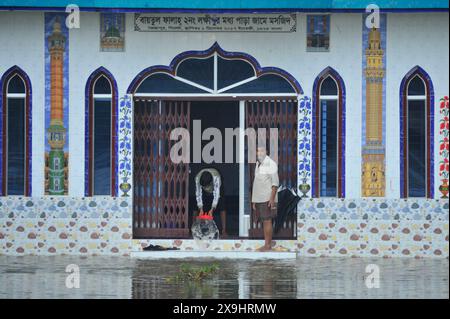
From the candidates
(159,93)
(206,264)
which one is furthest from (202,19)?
(206,264)

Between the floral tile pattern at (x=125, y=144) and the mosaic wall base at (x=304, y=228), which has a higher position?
the floral tile pattern at (x=125, y=144)

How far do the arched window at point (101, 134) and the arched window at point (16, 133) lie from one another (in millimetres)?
986

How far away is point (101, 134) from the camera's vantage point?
1873cm

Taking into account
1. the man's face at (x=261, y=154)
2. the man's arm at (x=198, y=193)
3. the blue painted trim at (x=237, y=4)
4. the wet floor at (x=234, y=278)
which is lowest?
the wet floor at (x=234, y=278)

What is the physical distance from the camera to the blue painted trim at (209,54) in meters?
18.6

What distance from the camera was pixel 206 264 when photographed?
1734 cm

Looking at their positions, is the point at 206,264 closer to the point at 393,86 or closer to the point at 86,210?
the point at 86,210

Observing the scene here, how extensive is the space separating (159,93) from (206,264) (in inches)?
122

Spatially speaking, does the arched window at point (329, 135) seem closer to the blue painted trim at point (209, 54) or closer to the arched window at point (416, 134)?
the blue painted trim at point (209, 54)

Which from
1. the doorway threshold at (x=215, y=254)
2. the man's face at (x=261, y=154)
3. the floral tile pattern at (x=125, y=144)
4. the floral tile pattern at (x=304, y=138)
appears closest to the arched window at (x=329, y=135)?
the floral tile pattern at (x=304, y=138)

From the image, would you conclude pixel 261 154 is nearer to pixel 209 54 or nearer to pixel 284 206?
pixel 284 206

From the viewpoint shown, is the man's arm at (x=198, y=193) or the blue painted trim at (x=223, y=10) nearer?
the blue painted trim at (x=223, y=10)

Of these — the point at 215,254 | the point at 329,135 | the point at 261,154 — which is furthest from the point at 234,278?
the point at 329,135
